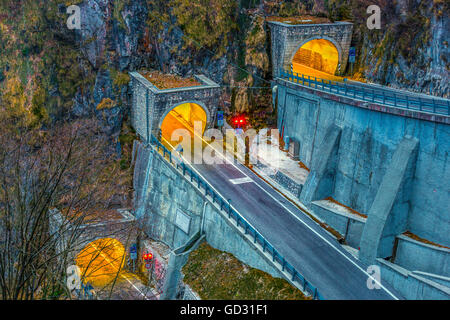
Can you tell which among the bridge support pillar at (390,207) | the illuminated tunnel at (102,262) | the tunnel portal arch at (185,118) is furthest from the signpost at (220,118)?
the bridge support pillar at (390,207)

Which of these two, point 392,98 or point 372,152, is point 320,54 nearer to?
→ point 392,98

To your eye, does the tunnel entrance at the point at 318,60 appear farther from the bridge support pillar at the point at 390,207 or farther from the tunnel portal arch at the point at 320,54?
the bridge support pillar at the point at 390,207

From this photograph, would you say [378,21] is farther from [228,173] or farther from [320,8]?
[228,173]

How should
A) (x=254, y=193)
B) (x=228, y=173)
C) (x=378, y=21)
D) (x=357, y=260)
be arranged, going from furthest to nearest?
(x=378, y=21) < (x=228, y=173) < (x=254, y=193) < (x=357, y=260)

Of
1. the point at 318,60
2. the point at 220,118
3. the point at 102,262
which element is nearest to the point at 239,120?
the point at 220,118

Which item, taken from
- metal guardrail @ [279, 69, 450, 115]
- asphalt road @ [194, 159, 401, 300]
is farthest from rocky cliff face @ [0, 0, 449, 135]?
asphalt road @ [194, 159, 401, 300]

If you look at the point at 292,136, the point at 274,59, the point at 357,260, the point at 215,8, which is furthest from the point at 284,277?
the point at 215,8
